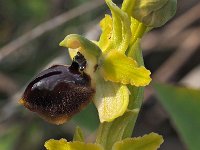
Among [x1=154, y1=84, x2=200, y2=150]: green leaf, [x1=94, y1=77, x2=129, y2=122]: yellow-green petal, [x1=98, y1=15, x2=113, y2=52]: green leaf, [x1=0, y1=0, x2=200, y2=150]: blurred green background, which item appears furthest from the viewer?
[x1=0, y1=0, x2=200, y2=150]: blurred green background

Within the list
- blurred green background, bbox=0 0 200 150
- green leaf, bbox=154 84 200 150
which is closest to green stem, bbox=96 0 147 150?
green leaf, bbox=154 84 200 150

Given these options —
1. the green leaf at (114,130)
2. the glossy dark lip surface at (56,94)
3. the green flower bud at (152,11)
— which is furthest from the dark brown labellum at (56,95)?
the green flower bud at (152,11)

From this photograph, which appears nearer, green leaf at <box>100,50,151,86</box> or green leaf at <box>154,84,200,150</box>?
green leaf at <box>100,50,151,86</box>

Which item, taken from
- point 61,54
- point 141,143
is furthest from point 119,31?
point 61,54

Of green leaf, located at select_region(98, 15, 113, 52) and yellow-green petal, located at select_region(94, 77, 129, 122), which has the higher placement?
green leaf, located at select_region(98, 15, 113, 52)

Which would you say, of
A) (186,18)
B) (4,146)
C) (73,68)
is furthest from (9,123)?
(73,68)

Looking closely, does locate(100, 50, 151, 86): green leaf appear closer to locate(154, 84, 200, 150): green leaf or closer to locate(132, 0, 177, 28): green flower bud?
locate(132, 0, 177, 28): green flower bud

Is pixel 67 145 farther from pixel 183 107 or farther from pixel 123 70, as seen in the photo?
pixel 183 107
